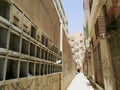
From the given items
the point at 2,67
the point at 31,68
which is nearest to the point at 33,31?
the point at 31,68

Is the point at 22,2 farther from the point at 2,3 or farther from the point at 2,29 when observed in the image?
the point at 2,29

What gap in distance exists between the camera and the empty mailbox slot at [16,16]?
2.63 meters

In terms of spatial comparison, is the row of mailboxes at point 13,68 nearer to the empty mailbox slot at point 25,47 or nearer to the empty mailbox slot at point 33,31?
the empty mailbox slot at point 25,47

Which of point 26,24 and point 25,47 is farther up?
point 26,24

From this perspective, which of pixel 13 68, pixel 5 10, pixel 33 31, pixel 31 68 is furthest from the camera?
pixel 33 31

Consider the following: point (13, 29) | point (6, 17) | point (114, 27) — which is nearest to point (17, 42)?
point (13, 29)

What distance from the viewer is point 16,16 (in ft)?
9.00

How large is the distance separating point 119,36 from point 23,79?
3.98 m

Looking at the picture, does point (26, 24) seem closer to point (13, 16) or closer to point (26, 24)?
point (26, 24)

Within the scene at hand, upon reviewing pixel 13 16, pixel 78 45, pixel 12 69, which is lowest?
pixel 12 69

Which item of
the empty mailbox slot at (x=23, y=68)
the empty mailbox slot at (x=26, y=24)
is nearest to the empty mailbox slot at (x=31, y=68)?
the empty mailbox slot at (x=23, y=68)

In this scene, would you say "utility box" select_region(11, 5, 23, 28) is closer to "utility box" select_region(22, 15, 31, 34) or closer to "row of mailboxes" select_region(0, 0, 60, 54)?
"row of mailboxes" select_region(0, 0, 60, 54)

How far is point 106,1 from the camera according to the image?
7.47m

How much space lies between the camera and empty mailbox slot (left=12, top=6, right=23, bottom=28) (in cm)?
263
